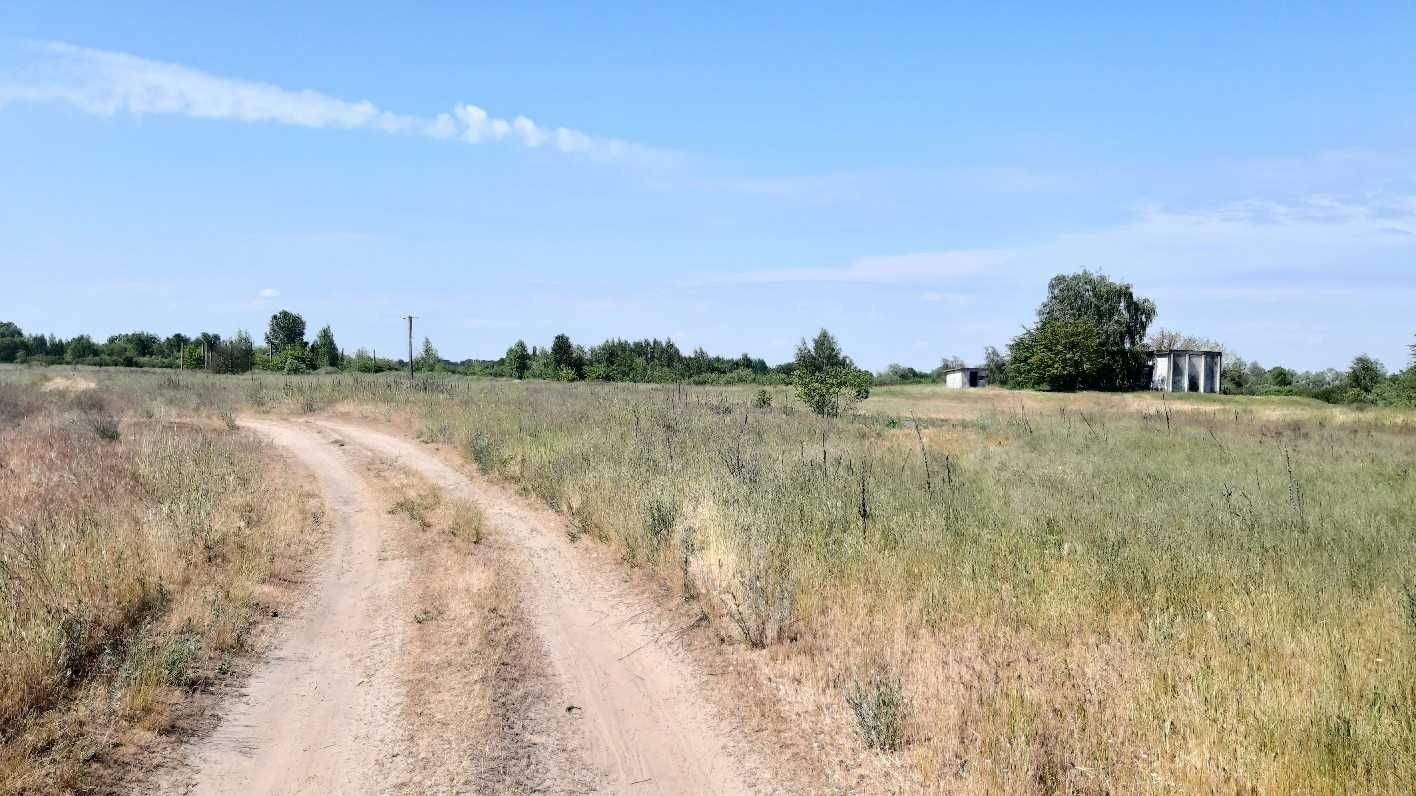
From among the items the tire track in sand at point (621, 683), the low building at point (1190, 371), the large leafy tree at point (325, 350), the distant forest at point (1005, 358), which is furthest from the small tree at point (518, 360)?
the tire track in sand at point (621, 683)

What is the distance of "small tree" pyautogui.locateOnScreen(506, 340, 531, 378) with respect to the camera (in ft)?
293

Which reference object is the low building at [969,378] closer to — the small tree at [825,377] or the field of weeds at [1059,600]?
the small tree at [825,377]

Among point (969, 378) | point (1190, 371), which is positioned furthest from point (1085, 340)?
point (969, 378)

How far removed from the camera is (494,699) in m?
6.09

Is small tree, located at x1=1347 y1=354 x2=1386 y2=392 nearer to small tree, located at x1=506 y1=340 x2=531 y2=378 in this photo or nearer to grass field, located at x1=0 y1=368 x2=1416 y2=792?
grass field, located at x1=0 y1=368 x2=1416 y2=792

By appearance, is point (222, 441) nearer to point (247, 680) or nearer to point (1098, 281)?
point (247, 680)

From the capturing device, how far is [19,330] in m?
119

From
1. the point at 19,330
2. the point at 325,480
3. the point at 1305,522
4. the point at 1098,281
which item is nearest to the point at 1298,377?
the point at 1098,281

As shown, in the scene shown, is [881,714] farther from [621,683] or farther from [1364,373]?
[1364,373]

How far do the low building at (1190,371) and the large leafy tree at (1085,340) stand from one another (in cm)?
372

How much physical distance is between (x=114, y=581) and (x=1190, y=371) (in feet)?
310

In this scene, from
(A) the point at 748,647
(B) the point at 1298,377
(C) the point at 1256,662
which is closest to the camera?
(C) the point at 1256,662

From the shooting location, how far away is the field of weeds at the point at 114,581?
5.25 meters

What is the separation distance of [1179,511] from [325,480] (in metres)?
15.8
